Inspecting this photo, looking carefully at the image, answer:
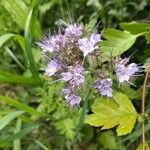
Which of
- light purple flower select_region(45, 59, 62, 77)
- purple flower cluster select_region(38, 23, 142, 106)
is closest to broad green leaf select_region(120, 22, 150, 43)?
purple flower cluster select_region(38, 23, 142, 106)

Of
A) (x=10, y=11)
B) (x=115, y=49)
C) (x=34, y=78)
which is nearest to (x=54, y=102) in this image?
(x=34, y=78)

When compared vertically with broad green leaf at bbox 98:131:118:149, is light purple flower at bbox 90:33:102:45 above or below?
above

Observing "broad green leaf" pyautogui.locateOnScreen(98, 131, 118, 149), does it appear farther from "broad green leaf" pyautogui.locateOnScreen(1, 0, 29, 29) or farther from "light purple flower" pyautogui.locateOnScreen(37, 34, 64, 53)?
"light purple flower" pyautogui.locateOnScreen(37, 34, 64, 53)

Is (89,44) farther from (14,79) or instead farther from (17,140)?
(17,140)

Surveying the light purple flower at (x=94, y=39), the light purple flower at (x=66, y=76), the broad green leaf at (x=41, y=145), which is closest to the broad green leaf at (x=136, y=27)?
the light purple flower at (x=94, y=39)

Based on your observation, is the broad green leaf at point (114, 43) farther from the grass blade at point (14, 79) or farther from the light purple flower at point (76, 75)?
the grass blade at point (14, 79)

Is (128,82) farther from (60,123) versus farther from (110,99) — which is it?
(60,123)

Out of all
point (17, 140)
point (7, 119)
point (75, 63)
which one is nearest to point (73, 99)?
point (75, 63)
